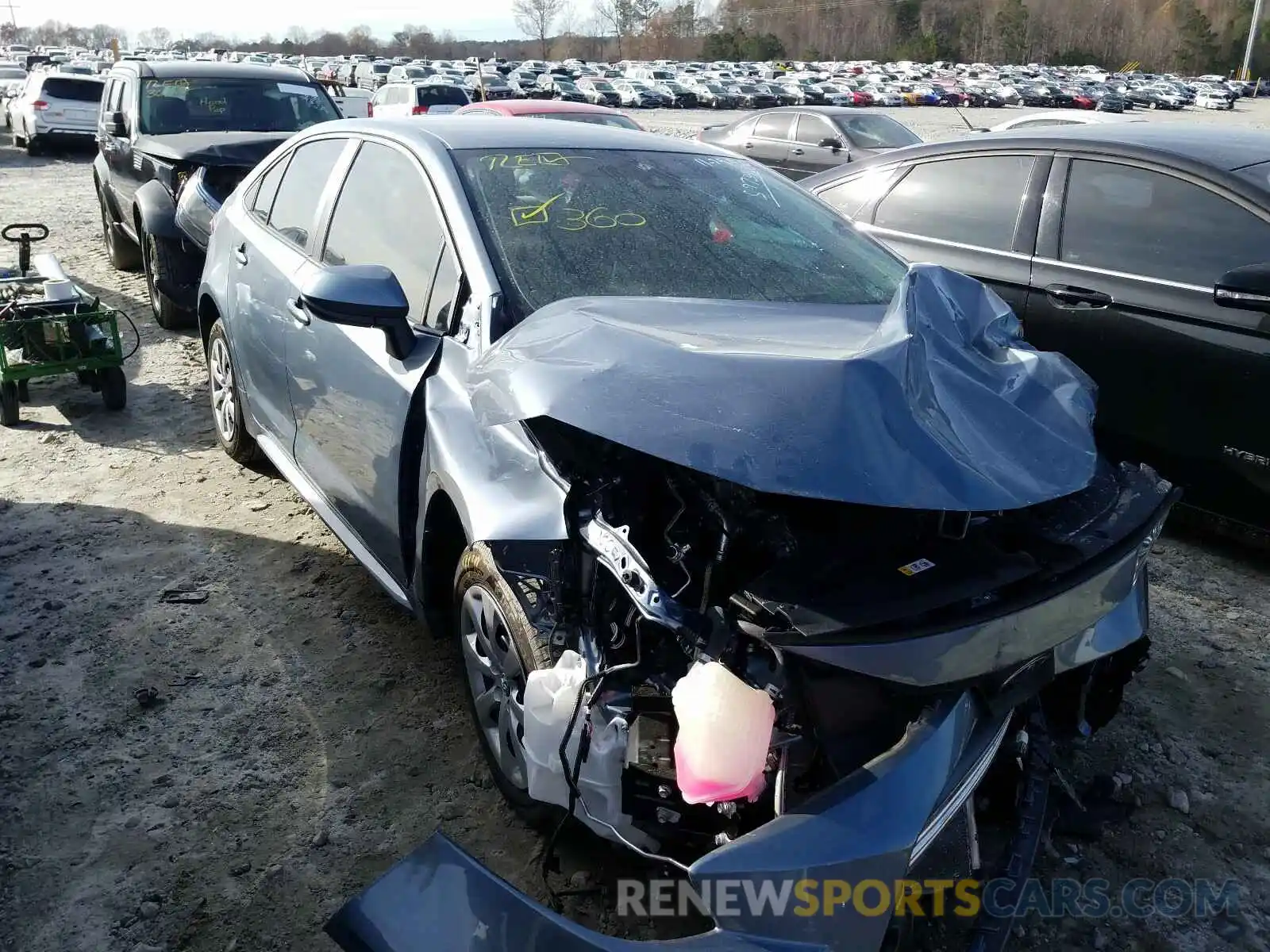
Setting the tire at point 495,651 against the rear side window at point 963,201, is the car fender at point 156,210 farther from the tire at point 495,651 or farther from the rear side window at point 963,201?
the tire at point 495,651

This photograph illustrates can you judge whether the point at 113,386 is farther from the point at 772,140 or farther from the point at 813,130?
the point at 772,140

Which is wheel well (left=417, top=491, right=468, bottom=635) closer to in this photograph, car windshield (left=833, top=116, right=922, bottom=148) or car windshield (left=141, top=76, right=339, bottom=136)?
car windshield (left=141, top=76, right=339, bottom=136)

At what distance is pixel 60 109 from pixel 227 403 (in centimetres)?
1885

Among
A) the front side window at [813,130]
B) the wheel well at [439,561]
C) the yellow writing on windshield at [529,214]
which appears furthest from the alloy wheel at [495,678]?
the front side window at [813,130]

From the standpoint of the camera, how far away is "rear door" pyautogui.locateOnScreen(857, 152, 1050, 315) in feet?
15.5

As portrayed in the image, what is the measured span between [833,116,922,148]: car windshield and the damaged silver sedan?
36.8 ft

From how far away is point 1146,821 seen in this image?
2.80 m

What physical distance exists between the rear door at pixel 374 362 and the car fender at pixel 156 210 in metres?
4.02

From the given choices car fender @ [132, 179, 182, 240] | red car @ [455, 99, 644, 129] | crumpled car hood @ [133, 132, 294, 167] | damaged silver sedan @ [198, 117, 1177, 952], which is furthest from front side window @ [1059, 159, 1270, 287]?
red car @ [455, 99, 644, 129]

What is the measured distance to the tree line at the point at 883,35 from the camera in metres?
85.8

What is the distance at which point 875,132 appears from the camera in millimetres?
13812

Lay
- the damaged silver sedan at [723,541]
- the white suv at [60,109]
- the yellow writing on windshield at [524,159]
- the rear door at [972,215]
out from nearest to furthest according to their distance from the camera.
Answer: the damaged silver sedan at [723,541]
the yellow writing on windshield at [524,159]
the rear door at [972,215]
the white suv at [60,109]

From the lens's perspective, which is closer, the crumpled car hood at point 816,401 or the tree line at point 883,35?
the crumpled car hood at point 816,401

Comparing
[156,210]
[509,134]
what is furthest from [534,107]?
[509,134]
